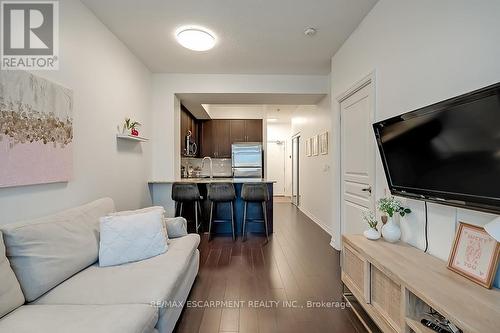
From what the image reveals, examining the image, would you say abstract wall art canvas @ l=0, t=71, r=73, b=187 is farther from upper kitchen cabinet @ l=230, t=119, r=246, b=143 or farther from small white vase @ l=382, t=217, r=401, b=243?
upper kitchen cabinet @ l=230, t=119, r=246, b=143

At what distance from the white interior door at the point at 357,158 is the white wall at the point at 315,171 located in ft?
2.85

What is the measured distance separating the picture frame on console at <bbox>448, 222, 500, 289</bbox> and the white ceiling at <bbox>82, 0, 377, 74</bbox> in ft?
7.03

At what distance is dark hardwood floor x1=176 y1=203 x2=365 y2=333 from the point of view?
1884 millimetres

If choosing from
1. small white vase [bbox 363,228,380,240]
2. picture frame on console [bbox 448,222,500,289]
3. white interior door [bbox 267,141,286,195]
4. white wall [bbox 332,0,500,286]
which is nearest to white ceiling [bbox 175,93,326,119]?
white wall [bbox 332,0,500,286]

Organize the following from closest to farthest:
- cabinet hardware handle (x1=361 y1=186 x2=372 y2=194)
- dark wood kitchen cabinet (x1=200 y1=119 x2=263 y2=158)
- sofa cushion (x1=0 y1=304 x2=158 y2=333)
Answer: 1. sofa cushion (x1=0 y1=304 x2=158 y2=333)
2. cabinet hardware handle (x1=361 y1=186 x2=372 y2=194)
3. dark wood kitchen cabinet (x1=200 y1=119 x2=263 y2=158)

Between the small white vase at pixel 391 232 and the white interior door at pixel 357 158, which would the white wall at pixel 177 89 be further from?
the small white vase at pixel 391 232

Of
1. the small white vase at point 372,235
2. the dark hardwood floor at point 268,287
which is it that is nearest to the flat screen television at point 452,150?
the small white vase at point 372,235

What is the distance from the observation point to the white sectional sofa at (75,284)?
1209 mm

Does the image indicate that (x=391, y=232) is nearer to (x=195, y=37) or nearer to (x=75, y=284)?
(x=75, y=284)

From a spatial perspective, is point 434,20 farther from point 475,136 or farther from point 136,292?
point 136,292

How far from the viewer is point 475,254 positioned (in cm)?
134

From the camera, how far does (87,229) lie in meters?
1.89

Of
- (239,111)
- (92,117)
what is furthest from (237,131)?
(92,117)

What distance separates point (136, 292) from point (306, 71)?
3862mm
